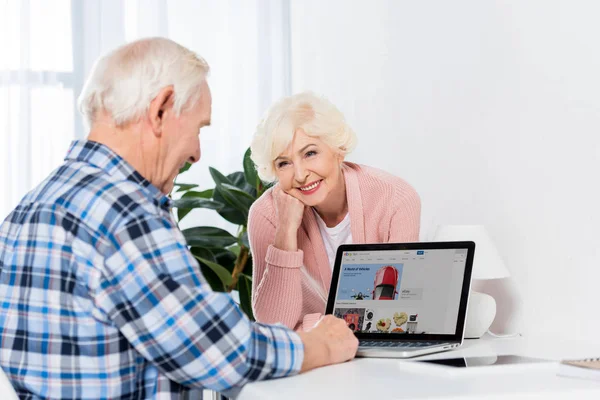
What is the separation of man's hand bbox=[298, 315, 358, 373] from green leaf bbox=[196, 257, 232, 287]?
1.40 meters

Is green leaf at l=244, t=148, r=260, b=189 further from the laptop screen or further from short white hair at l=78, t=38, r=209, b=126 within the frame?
short white hair at l=78, t=38, r=209, b=126

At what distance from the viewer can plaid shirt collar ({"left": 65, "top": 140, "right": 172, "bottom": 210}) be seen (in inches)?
45.1

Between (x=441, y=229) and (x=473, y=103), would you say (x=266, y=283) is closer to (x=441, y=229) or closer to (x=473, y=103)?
(x=441, y=229)

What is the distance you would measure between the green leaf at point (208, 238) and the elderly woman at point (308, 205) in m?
0.82

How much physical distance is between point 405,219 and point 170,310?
97 centimetres

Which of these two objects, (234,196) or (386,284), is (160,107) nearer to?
(386,284)

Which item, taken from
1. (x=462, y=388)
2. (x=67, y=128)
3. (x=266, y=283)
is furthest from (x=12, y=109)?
(x=462, y=388)

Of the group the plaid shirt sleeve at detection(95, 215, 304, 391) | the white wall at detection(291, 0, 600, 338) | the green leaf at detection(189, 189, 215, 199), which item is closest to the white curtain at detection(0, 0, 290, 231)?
the green leaf at detection(189, 189, 215, 199)

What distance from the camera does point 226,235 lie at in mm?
2918

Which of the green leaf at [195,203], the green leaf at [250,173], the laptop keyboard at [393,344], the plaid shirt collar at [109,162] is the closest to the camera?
the plaid shirt collar at [109,162]

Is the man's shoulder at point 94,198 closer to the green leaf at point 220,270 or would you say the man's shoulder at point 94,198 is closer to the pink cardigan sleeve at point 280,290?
the pink cardigan sleeve at point 280,290

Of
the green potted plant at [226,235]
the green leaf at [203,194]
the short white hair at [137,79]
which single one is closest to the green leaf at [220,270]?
the green potted plant at [226,235]

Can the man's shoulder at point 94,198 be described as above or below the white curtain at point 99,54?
below

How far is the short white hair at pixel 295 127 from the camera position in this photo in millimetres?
1920
